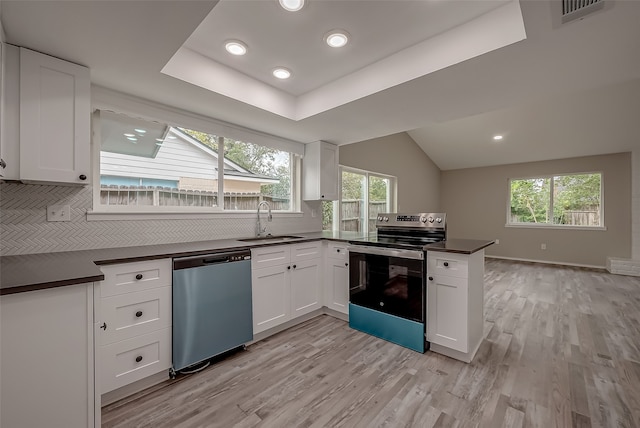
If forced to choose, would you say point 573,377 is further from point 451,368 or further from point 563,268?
point 563,268

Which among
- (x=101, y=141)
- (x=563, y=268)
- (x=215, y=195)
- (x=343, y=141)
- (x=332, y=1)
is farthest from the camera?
(x=563, y=268)

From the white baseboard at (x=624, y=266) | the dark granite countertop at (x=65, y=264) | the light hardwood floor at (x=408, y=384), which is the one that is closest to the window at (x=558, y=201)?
the white baseboard at (x=624, y=266)

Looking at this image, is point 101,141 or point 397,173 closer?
point 101,141

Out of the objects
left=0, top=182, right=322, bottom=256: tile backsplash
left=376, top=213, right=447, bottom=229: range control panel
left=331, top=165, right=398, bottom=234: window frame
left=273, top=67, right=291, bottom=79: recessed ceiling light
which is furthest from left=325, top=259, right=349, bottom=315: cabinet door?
left=273, top=67, right=291, bottom=79: recessed ceiling light

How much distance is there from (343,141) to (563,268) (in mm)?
5694

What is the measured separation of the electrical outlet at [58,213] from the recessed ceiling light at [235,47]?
1.65m

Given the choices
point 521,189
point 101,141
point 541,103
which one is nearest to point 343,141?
point 101,141

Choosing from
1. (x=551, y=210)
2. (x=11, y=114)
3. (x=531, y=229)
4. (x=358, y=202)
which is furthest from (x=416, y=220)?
(x=551, y=210)

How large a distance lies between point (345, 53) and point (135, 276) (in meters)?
2.19

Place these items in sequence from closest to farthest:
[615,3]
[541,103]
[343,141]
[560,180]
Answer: [615,3], [343,141], [541,103], [560,180]

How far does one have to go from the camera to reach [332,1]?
1.54m

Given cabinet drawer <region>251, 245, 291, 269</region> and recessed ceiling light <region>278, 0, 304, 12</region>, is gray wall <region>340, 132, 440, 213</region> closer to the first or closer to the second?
cabinet drawer <region>251, 245, 291, 269</region>

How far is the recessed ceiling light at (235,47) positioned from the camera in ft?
6.22

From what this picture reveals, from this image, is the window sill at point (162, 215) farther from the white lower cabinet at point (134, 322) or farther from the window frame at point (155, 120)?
the white lower cabinet at point (134, 322)
